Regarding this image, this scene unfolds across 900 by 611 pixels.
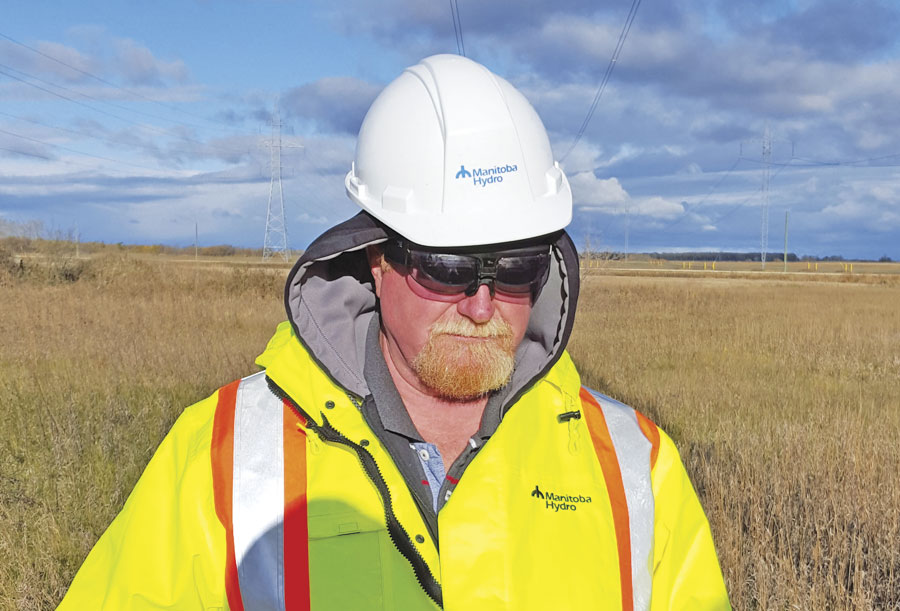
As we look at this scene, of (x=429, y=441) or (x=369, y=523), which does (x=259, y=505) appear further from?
(x=429, y=441)

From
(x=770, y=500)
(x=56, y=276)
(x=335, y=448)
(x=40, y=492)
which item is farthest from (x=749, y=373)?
(x=56, y=276)

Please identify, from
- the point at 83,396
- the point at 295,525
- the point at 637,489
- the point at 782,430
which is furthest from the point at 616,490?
the point at 83,396

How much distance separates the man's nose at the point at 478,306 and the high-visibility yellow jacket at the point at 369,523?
0.95ft

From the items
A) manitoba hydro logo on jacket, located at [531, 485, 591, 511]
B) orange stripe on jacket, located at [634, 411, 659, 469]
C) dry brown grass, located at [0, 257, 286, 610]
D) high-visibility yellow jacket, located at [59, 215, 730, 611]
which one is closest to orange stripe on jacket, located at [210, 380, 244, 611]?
high-visibility yellow jacket, located at [59, 215, 730, 611]

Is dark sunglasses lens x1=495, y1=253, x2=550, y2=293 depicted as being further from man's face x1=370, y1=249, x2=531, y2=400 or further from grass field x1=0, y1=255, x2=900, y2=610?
grass field x1=0, y1=255, x2=900, y2=610

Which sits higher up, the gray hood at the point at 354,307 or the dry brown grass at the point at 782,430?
the gray hood at the point at 354,307

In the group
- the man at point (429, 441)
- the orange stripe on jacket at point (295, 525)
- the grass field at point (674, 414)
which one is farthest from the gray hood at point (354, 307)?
the grass field at point (674, 414)

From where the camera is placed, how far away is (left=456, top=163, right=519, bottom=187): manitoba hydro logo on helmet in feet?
6.72

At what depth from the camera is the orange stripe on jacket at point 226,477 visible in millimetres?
1621

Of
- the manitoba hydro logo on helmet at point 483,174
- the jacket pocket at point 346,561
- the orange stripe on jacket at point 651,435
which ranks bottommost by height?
the jacket pocket at point 346,561

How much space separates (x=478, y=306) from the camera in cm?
196

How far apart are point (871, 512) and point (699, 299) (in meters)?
20.1

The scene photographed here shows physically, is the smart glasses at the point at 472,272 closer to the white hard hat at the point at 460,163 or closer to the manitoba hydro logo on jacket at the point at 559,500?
the white hard hat at the point at 460,163

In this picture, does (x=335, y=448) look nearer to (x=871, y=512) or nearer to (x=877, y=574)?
(x=877, y=574)
